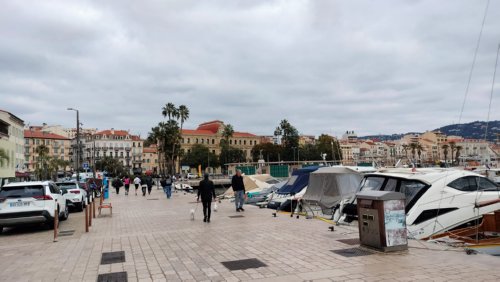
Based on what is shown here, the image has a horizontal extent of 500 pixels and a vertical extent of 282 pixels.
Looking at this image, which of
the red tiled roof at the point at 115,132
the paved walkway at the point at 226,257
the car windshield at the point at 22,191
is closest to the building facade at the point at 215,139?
the red tiled roof at the point at 115,132

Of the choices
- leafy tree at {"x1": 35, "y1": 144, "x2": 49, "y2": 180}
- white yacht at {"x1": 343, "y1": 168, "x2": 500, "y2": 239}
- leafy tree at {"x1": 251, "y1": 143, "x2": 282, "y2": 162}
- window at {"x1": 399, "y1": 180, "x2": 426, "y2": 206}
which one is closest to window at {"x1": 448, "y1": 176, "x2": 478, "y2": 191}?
white yacht at {"x1": 343, "y1": 168, "x2": 500, "y2": 239}

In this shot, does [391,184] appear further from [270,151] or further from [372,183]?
[270,151]

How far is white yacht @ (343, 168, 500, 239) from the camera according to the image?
11094 millimetres

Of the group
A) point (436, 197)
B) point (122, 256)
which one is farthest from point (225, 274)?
point (436, 197)

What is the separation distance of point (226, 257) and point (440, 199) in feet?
21.3

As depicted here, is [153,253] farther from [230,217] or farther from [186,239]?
[230,217]

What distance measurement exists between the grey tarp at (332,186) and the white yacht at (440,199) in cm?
388

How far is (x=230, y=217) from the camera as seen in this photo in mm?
15773

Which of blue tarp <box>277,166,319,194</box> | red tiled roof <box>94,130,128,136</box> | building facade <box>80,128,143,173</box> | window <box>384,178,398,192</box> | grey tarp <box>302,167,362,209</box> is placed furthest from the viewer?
red tiled roof <box>94,130,128,136</box>

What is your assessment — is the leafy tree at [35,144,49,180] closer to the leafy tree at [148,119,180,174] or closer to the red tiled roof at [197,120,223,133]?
the leafy tree at [148,119,180,174]

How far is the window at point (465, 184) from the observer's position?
11.9 m

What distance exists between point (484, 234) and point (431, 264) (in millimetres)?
4696

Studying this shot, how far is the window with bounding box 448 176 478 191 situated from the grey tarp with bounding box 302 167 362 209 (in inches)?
184

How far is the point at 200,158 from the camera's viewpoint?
13062 centimetres
